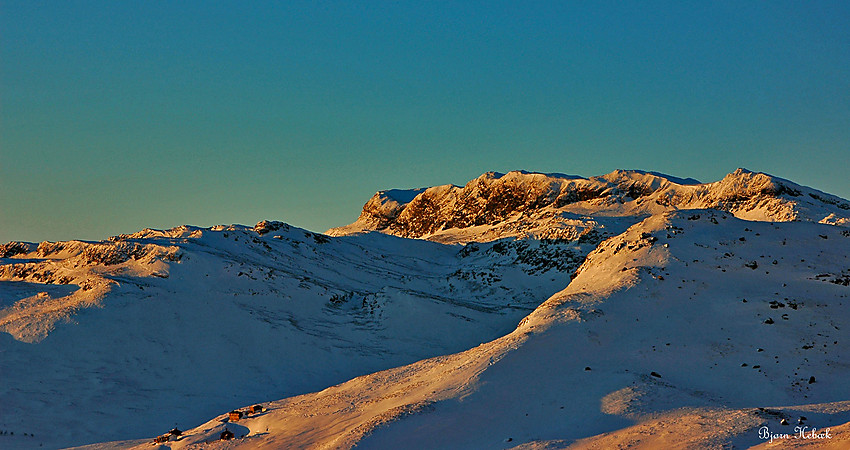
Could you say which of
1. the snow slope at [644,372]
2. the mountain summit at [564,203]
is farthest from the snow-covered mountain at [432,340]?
the mountain summit at [564,203]

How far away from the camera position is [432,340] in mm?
35531

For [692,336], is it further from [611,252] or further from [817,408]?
[611,252]

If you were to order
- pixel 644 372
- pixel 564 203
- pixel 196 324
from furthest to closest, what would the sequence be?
pixel 564 203 → pixel 196 324 → pixel 644 372

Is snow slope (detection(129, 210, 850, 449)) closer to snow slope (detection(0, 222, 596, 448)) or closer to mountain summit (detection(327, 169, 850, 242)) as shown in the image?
snow slope (detection(0, 222, 596, 448))

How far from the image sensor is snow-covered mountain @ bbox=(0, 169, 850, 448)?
16516mm

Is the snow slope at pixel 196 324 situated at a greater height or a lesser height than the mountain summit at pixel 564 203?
lesser

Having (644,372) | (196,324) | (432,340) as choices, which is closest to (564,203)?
(432,340)

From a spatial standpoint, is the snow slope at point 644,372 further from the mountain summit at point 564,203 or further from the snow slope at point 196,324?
the mountain summit at point 564,203

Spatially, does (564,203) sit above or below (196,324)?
above

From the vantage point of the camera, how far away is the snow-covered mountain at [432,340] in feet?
54.2

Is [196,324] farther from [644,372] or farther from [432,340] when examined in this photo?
[644,372]

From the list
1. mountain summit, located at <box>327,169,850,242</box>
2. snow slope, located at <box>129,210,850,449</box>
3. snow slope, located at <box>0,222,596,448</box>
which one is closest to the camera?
snow slope, located at <box>129,210,850,449</box>

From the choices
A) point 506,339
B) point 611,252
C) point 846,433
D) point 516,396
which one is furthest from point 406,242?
point 846,433

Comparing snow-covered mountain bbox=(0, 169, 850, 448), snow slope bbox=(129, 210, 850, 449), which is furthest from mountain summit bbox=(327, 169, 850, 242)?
snow slope bbox=(129, 210, 850, 449)
